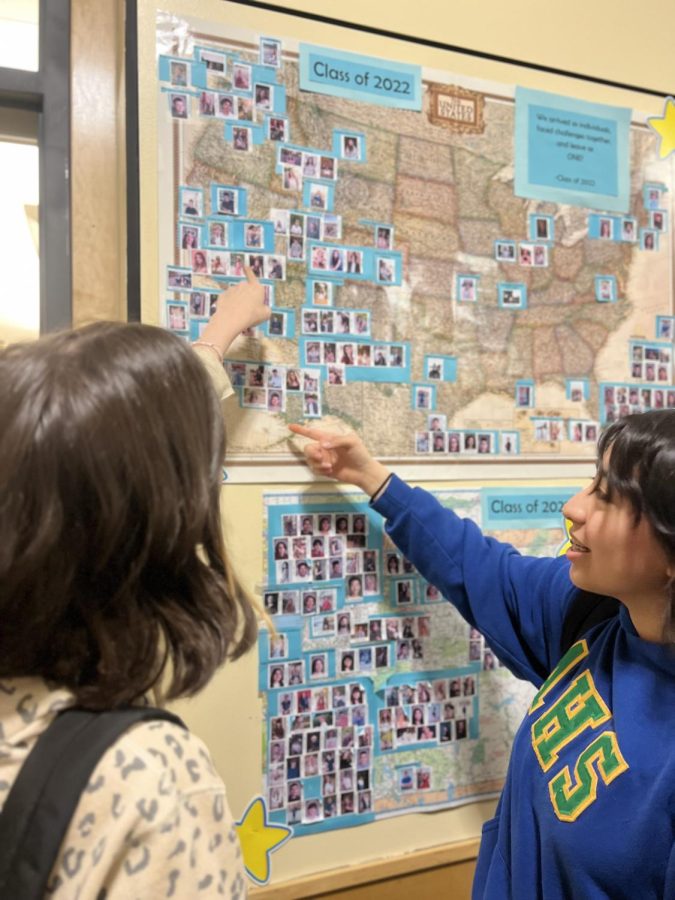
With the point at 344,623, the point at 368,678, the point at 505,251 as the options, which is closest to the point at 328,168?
the point at 505,251

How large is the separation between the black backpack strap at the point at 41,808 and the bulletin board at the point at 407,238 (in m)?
0.80

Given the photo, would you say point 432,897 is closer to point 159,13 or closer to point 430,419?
point 430,419

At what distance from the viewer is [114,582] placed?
66cm

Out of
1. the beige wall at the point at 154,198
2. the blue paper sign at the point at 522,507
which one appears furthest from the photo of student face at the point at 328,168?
the blue paper sign at the point at 522,507

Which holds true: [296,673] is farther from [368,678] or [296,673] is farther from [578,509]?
[578,509]

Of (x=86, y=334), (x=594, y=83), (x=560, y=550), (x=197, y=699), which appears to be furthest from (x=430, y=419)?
(x=86, y=334)

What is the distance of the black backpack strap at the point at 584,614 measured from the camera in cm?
122

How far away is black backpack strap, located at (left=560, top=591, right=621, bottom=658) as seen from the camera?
4.01ft

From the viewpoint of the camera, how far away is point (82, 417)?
0.62 meters

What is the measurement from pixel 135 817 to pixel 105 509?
0.23 m

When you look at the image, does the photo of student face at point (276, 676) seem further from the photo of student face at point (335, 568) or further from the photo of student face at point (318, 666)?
the photo of student face at point (335, 568)

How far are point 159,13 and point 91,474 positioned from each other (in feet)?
3.26

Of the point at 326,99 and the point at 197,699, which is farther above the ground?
the point at 326,99

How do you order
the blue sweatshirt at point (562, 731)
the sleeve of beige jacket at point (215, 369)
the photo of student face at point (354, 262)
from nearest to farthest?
the blue sweatshirt at point (562, 731), the sleeve of beige jacket at point (215, 369), the photo of student face at point (354, 262)
